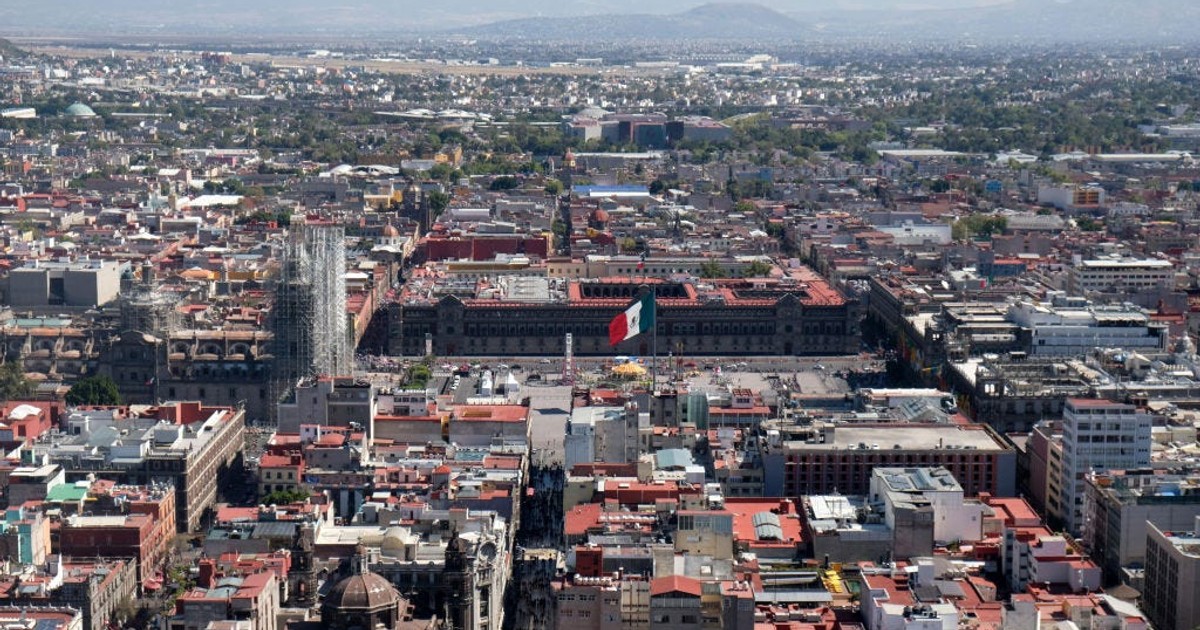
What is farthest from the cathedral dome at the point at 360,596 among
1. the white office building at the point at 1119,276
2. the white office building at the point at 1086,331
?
the white office building at the point at 1119,276

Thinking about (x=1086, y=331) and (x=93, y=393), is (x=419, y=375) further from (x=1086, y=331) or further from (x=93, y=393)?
(x=1086, y=331)

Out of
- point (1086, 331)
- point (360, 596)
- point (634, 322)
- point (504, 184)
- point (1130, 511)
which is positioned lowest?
point (1130, 511)

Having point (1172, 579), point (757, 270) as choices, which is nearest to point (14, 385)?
point (757, 270)

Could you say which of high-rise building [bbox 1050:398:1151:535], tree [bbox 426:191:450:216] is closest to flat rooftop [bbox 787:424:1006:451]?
high-rise building [bbox 1050:398:1151:535]

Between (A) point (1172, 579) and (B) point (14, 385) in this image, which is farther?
(B) point (14, 385)

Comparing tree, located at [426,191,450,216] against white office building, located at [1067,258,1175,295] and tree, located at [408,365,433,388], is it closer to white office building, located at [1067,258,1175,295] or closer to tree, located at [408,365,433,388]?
white office building, located at [1067,258,1175,295]

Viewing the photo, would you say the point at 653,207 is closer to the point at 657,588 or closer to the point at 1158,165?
the point at 1158,165

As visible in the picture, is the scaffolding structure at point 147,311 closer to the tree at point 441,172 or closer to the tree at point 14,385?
the tree at point 14,385
